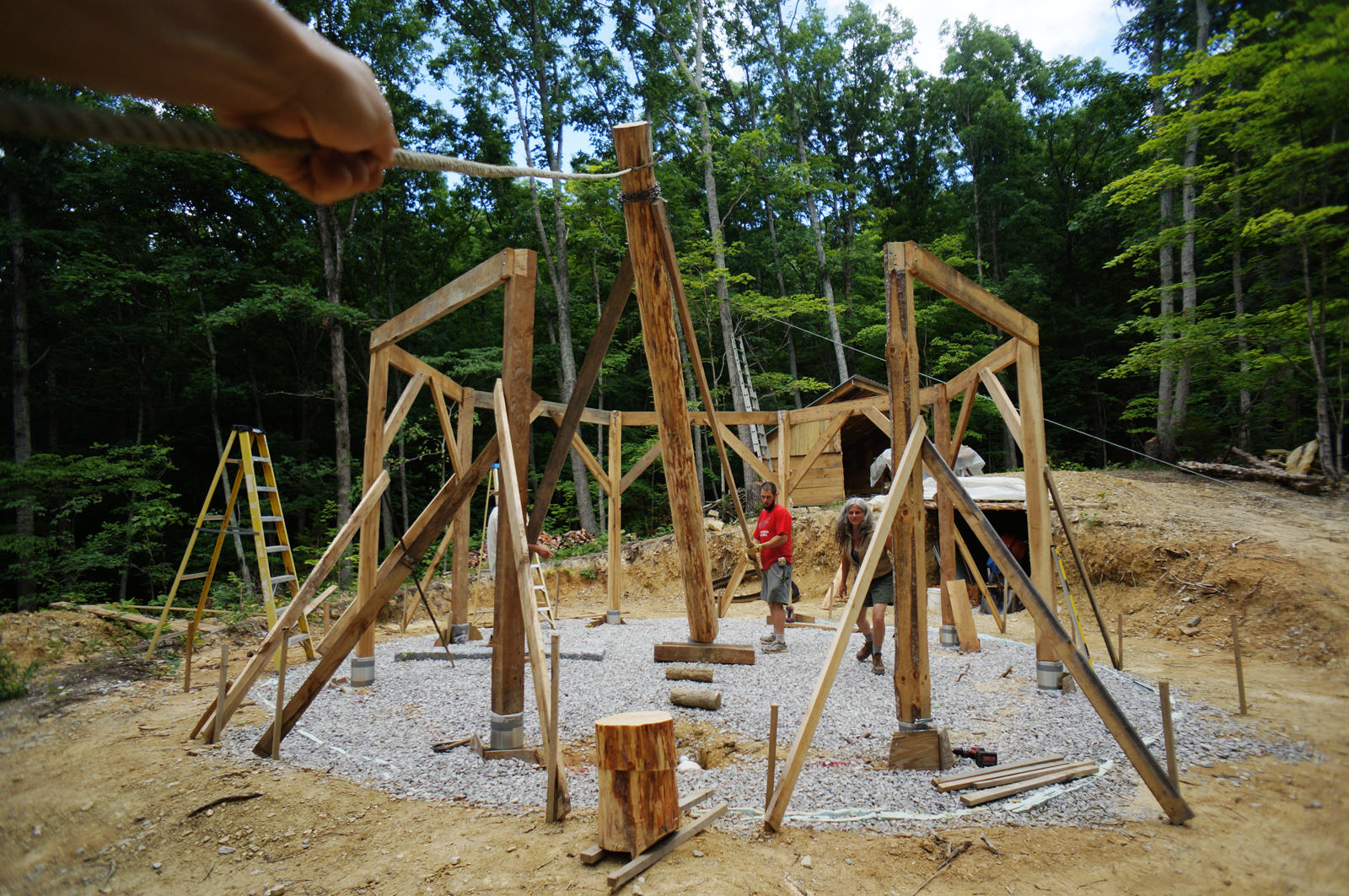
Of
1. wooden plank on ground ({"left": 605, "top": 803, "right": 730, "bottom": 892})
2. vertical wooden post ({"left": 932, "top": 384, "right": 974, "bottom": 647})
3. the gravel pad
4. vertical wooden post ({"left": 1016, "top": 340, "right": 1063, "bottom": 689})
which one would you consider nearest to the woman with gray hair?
the gravel pad

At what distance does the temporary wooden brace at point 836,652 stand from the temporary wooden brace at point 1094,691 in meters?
0.16

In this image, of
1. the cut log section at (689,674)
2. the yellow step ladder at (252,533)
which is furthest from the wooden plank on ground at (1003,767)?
the yellow step ladder at (252,533)

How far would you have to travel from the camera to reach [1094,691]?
9.48ft

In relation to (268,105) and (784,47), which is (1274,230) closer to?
(268,105)

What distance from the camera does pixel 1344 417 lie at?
1.39 meters

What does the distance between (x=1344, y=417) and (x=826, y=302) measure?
18.2 metres

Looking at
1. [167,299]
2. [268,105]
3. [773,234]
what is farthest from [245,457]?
[773,234]

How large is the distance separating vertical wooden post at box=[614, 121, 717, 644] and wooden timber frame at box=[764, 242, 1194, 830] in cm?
155

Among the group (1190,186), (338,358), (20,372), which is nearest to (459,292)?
(1190,186)

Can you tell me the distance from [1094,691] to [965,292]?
99.3 inches

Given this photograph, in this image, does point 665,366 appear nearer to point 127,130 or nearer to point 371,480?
point 371,480

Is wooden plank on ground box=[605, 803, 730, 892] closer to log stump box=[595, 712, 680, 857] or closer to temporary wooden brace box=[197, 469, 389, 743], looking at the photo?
log stump box=[595, 712, 680, 857]

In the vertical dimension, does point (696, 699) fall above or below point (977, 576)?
below

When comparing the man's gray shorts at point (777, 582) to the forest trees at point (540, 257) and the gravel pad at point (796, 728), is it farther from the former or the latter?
the forest trees at point (540, 257)
